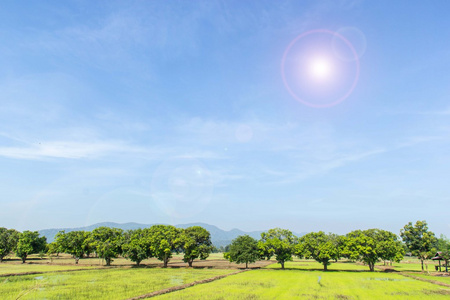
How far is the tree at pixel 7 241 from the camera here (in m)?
105

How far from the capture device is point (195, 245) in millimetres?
88062

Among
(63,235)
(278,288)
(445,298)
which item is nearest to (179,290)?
(278,288)

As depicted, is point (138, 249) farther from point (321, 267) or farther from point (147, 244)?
point (321, 267)

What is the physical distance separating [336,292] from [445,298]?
13633mm

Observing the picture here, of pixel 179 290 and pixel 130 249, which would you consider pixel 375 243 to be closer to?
pixel 179 290

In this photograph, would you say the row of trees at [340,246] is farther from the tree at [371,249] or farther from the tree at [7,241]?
the tree at [7,241]

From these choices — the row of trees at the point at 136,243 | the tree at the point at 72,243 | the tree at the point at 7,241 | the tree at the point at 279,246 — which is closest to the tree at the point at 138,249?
the row of trees at the point at 136,243

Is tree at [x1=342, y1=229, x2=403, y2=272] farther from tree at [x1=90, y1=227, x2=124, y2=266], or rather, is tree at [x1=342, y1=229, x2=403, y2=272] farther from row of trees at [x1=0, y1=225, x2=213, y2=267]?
tree at [x1=90, y1=227, x2=124, y2=266]

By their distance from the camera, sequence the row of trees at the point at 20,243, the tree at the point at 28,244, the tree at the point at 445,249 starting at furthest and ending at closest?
the row of trees at the point at 20,243, the tree at the point at 28,244, the tree at the point at 445,249

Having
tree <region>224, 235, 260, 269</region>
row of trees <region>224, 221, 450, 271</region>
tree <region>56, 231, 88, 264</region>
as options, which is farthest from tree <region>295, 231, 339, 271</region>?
tree <region>56, 231, 88, 264</region>

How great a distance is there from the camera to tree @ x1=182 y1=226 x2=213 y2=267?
8556 centimetres

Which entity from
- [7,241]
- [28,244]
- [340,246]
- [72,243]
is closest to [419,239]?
[340,246]

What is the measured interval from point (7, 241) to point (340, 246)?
12402cm

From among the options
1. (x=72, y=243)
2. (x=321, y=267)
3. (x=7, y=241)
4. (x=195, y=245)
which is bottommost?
(x=321, y=267)
